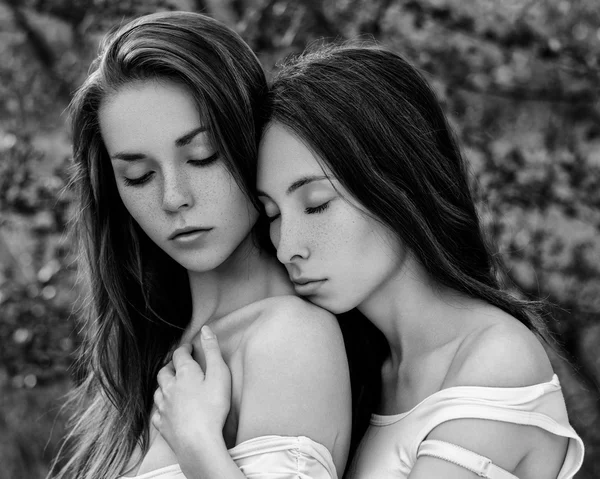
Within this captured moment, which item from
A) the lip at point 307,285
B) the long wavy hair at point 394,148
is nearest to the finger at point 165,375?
the lip at point 307,285

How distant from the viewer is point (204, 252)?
2053 millimetres

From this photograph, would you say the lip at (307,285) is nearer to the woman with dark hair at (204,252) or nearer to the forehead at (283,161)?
the woman with dark hair at (204,252)

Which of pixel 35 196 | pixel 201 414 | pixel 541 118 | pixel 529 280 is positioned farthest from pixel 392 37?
pixel 201 414

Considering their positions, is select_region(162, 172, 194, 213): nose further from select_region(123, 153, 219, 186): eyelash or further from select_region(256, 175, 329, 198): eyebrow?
select_region(256, 175, 329, 198): eyebrow

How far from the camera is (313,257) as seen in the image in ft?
6.57

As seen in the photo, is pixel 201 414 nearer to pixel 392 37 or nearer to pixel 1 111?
pixel 392 37

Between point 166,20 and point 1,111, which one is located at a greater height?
point 166,20

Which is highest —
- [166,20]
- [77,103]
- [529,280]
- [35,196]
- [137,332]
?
[166,20]

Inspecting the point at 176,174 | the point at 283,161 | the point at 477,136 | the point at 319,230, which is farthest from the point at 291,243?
the point at 477,136

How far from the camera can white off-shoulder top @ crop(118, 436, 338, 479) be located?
1.82 meters

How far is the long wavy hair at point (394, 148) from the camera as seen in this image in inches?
78.4

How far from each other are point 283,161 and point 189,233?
0.91 ft

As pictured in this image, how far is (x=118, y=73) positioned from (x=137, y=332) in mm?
746

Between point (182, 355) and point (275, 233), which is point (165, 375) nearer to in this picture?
point (182, 355)
